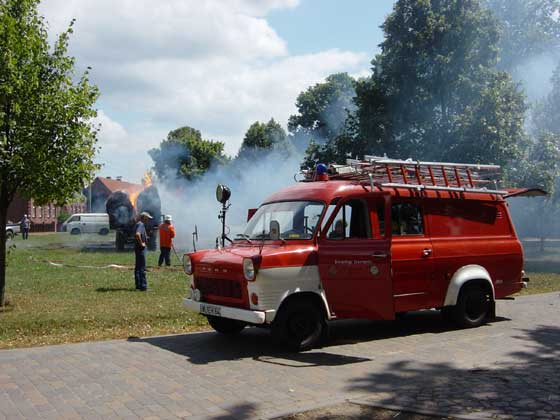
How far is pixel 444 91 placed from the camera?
23.5 meters

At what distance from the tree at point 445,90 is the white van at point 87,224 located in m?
39.6

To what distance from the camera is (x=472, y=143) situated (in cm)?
2289

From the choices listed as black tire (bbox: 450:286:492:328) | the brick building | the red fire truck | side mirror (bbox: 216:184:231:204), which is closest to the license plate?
the red fire truck

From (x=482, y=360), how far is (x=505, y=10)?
105 ft

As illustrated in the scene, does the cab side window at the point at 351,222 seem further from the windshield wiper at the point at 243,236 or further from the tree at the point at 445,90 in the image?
the tree at the point at 445,90

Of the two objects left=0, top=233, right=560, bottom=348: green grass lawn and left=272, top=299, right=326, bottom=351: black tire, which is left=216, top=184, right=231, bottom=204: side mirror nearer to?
left=0, top=233, right=560, bottom=348: green grass lawn

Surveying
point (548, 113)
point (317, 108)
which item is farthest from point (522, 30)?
point (317, 108)

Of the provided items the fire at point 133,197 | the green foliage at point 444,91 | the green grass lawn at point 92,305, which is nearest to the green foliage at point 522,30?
the green foliage at point 444,91

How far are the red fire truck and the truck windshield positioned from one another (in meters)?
0.02

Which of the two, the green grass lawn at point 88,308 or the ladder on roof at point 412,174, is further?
the green grass lawn at point 88,308

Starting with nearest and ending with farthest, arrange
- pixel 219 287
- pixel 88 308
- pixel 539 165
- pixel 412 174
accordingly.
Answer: pixel 219 287 → pixel 412 174 → pixel 88 308 → pixel 539 165

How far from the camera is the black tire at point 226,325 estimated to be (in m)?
9.34

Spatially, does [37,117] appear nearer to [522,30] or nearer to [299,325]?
[299,325]

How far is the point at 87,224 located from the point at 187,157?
11343 millimetres
